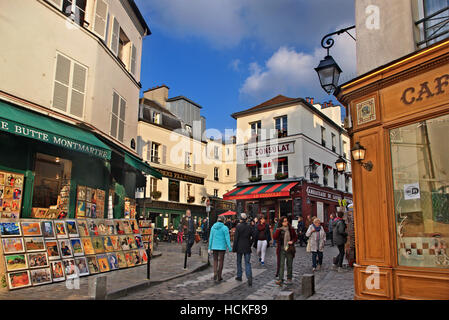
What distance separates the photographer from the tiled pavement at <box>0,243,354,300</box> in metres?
6.61

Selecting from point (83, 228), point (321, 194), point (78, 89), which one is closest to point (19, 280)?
point (83, 228)

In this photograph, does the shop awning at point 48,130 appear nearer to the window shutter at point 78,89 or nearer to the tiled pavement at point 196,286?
the window shutter at point 78,89

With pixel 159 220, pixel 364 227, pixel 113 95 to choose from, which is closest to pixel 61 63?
pixel 113 95

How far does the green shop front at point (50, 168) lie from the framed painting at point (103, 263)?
206 cm

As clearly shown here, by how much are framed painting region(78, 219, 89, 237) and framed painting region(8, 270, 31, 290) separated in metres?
1.75

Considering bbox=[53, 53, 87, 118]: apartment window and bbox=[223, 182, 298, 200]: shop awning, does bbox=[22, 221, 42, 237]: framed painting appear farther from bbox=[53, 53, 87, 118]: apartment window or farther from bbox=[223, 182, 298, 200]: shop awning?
bbox=[223, 182, 298, 200]: shop awning

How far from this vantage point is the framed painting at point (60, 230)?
7.85m

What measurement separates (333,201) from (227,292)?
22074 mm

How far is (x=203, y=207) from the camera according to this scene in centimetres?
3080

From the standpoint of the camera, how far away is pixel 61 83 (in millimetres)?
9977

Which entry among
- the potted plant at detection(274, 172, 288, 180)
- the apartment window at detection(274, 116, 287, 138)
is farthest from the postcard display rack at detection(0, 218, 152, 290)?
the apartment window at detection(274, 116, 287, 138)

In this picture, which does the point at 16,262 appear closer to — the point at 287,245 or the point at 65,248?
the point at 65,248

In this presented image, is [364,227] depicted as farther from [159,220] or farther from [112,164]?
[159,220]

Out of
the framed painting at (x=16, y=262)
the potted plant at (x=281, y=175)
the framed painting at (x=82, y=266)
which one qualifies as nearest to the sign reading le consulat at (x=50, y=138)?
the framed painting at (x=16, y=262)
